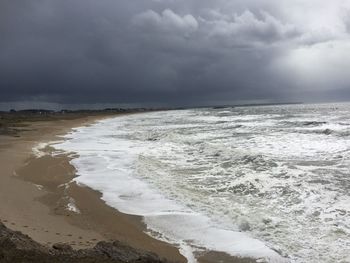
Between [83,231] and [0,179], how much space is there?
7061 mm

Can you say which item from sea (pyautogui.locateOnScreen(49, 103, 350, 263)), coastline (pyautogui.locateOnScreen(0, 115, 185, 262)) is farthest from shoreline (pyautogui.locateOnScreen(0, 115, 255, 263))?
sea (pyautogui.locateOnScreen(49, 103, 350, 263))

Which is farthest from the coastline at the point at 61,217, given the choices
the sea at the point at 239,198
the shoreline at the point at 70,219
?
the sea at the point at 239,198

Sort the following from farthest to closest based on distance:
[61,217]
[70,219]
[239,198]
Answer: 1. [239,198]
2. [61,217]
3. [70,219]

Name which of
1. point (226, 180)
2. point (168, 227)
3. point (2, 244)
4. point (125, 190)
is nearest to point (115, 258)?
point (2, 244)

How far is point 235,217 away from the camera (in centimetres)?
869

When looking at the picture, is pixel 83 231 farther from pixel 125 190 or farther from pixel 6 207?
pixel 125 190

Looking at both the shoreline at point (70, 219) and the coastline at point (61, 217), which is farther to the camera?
the coastline at point (61, 217)

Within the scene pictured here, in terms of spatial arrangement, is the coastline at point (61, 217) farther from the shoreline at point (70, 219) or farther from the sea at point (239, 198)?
the sea at point (239, 198)

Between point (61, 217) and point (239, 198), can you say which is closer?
point (61, 217)

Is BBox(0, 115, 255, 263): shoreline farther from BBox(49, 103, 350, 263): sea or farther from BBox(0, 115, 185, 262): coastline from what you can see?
BBox(49, 103, 350, 263): sea

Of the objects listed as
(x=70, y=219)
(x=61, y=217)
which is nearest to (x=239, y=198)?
(x=70, y=219)

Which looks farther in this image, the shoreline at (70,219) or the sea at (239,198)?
the sea at (239,198)

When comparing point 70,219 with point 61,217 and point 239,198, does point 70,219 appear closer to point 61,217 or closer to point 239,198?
point 61,217

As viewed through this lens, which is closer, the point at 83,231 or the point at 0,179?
the point at 83,231
